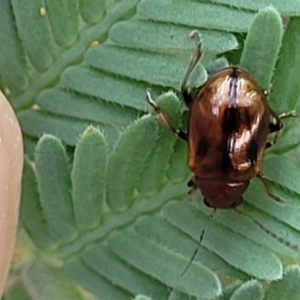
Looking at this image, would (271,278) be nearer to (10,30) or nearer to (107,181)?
(107,181)

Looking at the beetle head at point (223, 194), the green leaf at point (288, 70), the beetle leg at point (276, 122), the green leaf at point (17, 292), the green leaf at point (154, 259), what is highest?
the green leaf at point (288, 70)

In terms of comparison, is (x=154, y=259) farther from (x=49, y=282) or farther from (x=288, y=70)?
(x=288, y=70)

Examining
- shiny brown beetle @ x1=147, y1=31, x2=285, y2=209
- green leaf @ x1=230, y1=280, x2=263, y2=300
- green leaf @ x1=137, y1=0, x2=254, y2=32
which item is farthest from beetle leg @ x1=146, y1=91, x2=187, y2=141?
green leaf @ x1=230, y1=280, x2=263, y2=300

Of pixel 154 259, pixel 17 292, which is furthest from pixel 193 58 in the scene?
pixel 17 292

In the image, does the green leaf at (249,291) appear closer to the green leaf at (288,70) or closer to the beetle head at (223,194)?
the beetle head at (223,194)

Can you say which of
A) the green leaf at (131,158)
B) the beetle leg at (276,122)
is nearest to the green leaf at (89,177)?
the green leaf at (131,158)

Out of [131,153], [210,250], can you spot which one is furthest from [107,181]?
[210,250]

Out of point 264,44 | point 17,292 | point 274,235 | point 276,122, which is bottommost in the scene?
point 17,292
